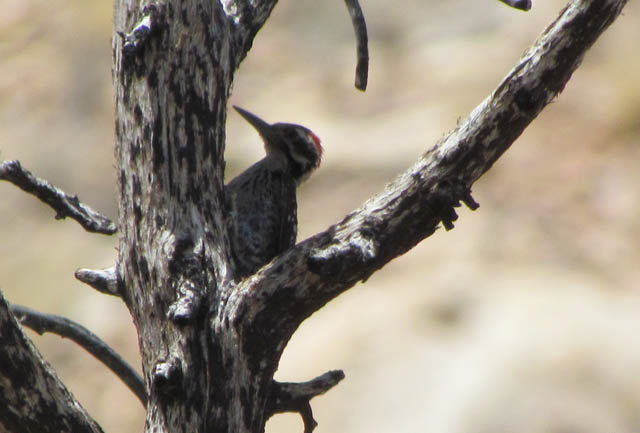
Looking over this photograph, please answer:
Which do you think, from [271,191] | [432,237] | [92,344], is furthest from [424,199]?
[432,237]

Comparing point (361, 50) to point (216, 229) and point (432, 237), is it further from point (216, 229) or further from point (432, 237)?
point (432, 237)

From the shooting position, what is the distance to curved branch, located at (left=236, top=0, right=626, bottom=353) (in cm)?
306

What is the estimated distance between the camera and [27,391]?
296cm

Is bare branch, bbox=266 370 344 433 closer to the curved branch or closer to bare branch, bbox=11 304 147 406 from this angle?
the curved branch

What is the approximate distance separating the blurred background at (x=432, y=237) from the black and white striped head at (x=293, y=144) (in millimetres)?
5122

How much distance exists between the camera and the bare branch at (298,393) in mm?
3309

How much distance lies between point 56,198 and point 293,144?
2.13 m

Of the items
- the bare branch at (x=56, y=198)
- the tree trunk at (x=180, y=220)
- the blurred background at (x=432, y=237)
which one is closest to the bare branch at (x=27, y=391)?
the tree trunk at (x=180, y=220)

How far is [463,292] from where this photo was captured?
12031mm

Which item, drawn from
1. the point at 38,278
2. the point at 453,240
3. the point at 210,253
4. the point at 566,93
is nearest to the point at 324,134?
the point at 453,240

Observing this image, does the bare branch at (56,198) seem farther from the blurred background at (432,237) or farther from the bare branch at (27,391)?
the blurred background at (432,237)

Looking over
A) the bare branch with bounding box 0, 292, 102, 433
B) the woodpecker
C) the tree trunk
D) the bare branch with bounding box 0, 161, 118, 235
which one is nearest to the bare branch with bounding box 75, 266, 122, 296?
the tree trunk

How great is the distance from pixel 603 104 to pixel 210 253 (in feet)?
36.8

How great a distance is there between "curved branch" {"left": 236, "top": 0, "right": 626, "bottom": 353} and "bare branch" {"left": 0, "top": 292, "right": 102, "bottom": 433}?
21.2 inches
